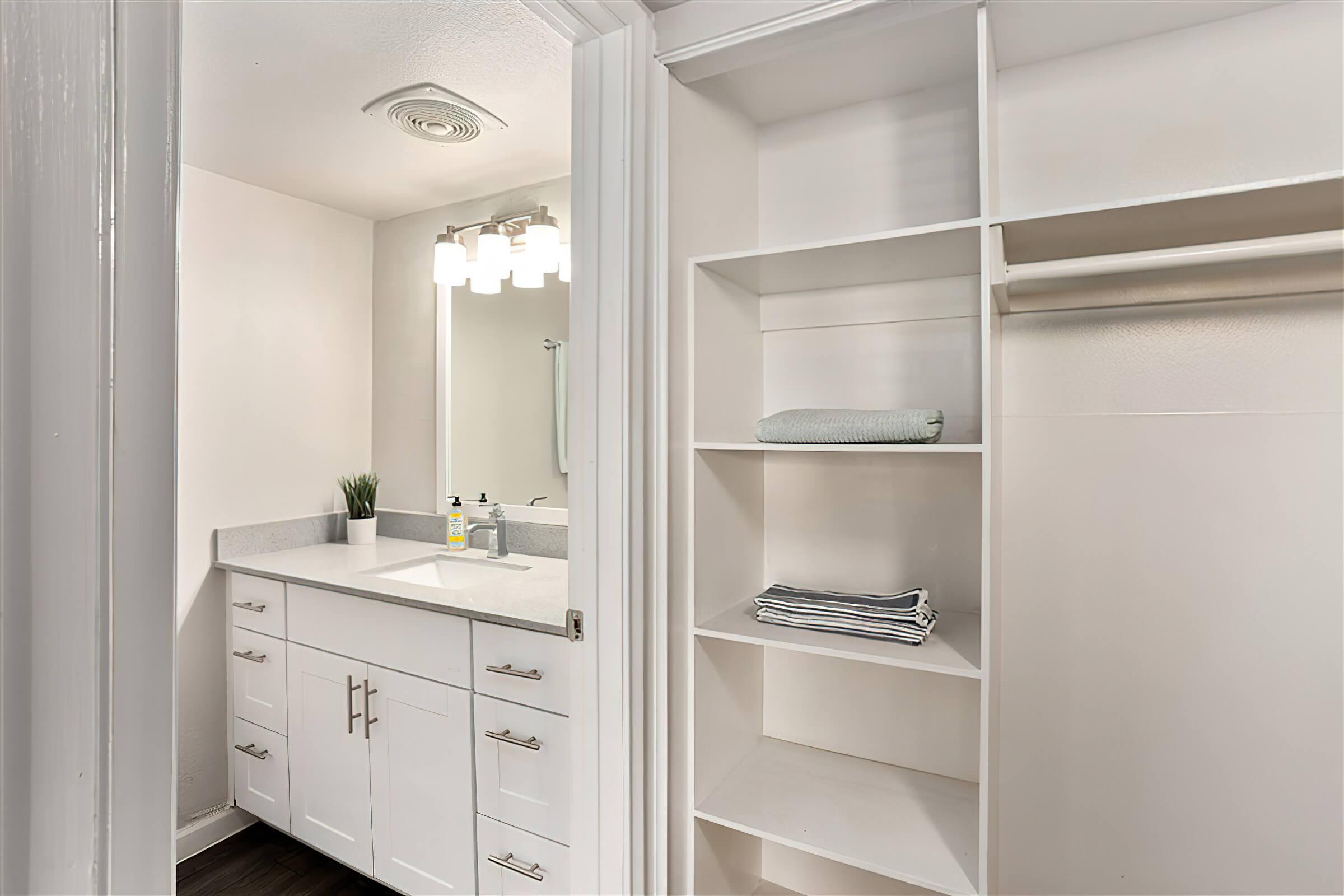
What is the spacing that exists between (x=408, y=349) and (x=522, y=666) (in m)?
1.56

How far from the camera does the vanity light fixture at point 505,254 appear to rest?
237 centimetres

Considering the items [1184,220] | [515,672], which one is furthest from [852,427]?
[515,672]

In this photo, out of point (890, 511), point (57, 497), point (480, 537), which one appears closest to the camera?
point (57, 497)

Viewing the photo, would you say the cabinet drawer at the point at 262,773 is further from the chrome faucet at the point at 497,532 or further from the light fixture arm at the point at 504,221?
the light fixture arm at the point at 504,221

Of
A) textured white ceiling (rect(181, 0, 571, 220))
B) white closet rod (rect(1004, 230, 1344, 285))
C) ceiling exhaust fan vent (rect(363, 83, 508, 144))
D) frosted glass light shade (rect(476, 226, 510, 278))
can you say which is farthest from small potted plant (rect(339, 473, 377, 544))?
white closet rod (rect(1004, 230, 1344, 285))

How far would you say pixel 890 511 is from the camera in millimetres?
1505

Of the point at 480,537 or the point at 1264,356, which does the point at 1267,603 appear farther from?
the point at 480,537

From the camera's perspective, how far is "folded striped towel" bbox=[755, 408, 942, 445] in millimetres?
1167

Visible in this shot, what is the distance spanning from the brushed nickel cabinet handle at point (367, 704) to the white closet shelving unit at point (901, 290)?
1000mm

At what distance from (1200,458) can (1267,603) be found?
264mm

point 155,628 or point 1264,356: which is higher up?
point 1264,356

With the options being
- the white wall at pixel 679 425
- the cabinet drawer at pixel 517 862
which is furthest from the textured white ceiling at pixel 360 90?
the cabinet drawer at pixel 517 862

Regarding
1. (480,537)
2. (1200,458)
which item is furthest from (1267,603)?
(480,537)

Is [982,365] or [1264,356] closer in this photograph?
[982,365]
